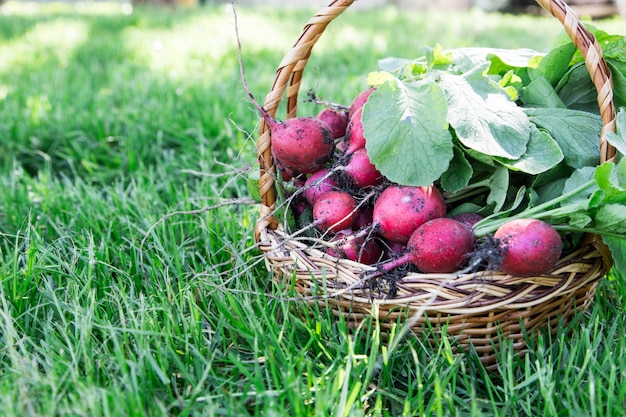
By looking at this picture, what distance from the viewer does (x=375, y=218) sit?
1414 millimetres

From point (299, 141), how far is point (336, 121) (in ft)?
0.97

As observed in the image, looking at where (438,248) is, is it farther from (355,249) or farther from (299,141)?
(299,141)

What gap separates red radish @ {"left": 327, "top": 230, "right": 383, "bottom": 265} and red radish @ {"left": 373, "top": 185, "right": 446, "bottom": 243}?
0.05m

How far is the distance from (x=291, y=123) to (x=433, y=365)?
70cm

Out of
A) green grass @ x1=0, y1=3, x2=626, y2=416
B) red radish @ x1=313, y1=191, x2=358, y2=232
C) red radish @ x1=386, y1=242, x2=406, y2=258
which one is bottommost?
green grass @ x1=0, y1=3, x2=626, y2=416

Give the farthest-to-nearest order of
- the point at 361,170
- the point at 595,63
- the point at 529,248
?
the point at 361,170 → the point at 595,63 → the point at 529,248

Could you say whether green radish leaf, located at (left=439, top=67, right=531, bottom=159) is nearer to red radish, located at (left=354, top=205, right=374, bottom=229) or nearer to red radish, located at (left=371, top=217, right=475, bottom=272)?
red radish, located at (left=371, top=217, right=475, bottom=272)

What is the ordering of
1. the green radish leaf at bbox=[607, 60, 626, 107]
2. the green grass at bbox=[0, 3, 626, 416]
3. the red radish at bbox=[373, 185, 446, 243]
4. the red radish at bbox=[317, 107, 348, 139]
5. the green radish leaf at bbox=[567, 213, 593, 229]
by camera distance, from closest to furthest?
the green grass at bbox=[0, 3, 626, 416] → the green radish leaf at bbox=[567, 213, 593, 229] → the red radish at bbox=[373, 185, 446, 243] → the green radish leaf at bbox=[607, 60, 626, 107] → the red radish at bbox=[317, 107, 348, 139]

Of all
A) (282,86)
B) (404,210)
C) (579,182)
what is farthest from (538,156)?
(282,86)

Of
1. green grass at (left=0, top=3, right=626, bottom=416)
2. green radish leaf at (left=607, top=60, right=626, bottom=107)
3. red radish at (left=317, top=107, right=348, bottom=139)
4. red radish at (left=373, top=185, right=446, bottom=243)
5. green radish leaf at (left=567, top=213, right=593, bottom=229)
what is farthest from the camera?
red radish at (left=317, top=107, right=348, bottom=139)

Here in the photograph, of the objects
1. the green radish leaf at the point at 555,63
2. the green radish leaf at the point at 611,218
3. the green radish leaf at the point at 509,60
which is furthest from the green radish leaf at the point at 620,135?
the green radish leaf at the point at 509,60

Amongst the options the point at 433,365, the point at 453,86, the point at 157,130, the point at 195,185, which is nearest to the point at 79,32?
the point at 157,130

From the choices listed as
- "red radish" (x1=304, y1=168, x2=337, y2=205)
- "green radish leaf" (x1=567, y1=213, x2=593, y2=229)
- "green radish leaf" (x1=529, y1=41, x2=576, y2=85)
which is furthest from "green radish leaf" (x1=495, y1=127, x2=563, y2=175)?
"red radish" (x1=304, y1=168, x2=337, y2=205)

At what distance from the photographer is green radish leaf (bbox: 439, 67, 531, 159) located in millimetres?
1344
